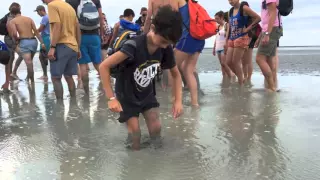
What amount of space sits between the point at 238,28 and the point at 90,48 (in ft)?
9.00

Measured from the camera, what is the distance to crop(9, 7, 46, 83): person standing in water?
805cm

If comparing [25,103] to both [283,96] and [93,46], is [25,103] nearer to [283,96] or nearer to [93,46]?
[93,46]

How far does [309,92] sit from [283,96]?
2.34 feet

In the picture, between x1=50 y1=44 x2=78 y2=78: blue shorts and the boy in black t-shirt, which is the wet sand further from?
x1=50 y1=44 x2=78 y2=78: blue shorts

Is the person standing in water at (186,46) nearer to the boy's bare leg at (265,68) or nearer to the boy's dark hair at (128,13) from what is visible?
the boy's bare leg at (265,68)

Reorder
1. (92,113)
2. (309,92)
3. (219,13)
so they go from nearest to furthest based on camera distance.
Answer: (92,113) < (309,92) < (219,13)

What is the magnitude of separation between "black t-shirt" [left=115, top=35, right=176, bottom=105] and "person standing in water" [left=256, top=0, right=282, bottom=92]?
3215 millimetres

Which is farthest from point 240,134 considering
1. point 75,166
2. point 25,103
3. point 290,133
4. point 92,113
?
point 25,103

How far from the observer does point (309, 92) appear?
6285 millimetres

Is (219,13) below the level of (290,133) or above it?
above

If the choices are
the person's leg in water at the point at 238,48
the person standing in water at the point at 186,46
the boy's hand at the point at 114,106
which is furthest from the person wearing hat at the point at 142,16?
the boy's hand at the point at 114,106

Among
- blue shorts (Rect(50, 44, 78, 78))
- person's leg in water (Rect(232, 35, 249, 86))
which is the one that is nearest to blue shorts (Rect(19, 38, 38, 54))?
blue shorts (Rect(50, 44, 78, 78))

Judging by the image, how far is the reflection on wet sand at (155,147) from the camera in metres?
2.72

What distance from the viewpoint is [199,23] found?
497 cm
